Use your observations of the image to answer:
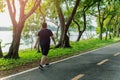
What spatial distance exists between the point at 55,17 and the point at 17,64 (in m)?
43.4

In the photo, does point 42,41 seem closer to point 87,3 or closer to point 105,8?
point 87,3

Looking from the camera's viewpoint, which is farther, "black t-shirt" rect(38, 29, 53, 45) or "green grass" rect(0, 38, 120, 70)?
"green grass" rect(0, 38, 120, 70)

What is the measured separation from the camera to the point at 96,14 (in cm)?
5578

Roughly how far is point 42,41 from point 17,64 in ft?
8.42

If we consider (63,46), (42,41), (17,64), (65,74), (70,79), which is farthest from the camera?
(63,46)

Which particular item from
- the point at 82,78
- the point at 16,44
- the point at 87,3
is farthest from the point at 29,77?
the point at 87,3

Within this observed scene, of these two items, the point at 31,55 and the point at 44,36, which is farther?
the point at 31,55

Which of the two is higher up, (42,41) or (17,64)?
(42,41)

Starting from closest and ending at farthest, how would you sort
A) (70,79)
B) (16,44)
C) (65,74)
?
(70,79) < (65,74) < (16,44)

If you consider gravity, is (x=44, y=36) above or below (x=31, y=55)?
above

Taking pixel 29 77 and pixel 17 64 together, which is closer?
pixel 29 77

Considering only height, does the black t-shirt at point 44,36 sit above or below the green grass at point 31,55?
above

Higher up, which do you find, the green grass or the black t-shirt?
the black t-shirt

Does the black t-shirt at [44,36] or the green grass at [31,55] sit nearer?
the black t-shirt at [44,36]
